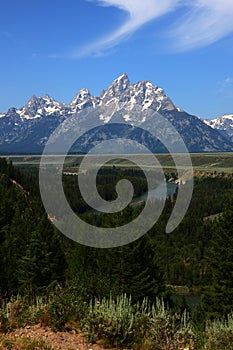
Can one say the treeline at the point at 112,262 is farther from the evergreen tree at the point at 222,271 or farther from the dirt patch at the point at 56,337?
the dirt patch at the point at 56,337

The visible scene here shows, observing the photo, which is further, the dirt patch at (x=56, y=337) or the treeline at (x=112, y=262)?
the treeline at (x=112, y=262)

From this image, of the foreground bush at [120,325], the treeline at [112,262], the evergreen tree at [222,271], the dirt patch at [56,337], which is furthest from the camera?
the evergreen tree at [222,271]

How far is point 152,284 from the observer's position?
41406 mm

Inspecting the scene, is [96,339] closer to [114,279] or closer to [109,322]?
[109,322]

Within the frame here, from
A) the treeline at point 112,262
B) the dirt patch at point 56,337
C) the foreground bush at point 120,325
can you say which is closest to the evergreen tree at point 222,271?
the treeline at point 112,262

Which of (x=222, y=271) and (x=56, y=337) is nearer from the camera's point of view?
(x=56, y=337)

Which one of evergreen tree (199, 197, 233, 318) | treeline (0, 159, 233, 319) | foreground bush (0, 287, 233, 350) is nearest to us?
foreground bush (0, 287, 233, 350)

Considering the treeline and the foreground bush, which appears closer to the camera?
the foreground bush

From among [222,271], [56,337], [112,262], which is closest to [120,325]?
[56,337]

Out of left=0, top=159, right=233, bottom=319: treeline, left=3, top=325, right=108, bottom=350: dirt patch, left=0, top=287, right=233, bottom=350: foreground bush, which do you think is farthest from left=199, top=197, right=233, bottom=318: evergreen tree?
left=3, top=325, right=108, bottom=350: dirt patch

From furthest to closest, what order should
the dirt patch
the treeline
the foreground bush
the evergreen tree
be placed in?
1. the evergreen tree
2. the treeline
3. the foreground bush
4. the dirt patch

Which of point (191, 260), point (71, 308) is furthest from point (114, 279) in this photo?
point (191, 260)

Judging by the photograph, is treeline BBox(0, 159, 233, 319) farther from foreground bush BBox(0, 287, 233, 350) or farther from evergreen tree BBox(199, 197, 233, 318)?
foreground bush BBox(0, 287, 233, 350)

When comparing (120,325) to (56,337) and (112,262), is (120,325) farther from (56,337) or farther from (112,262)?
(112,262)
